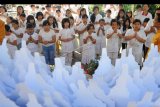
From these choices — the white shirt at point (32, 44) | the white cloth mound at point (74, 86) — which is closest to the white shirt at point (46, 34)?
the white shirt at point (32, 44)

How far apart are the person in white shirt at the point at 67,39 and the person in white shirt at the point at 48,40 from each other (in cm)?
18

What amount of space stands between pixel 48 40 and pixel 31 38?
0.24 metres

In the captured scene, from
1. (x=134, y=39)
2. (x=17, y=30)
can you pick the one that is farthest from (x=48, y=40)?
(x=134, y=39)

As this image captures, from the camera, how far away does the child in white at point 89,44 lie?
4949 millimetres

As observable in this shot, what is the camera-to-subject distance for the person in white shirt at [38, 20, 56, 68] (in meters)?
4.88

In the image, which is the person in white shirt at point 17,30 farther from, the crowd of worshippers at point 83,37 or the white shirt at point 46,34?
the white shirt at point 46,34

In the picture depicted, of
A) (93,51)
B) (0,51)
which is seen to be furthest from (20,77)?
(93,51)

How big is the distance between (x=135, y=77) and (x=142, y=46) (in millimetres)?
3137

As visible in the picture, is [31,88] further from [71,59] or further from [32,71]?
[71,59]

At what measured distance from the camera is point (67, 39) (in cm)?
510

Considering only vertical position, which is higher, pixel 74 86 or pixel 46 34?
pixel 46 34

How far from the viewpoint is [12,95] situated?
190 centimetres

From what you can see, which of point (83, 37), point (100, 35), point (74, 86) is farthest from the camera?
point (100, 35)

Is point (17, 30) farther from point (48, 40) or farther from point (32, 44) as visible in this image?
point (48, 40)
